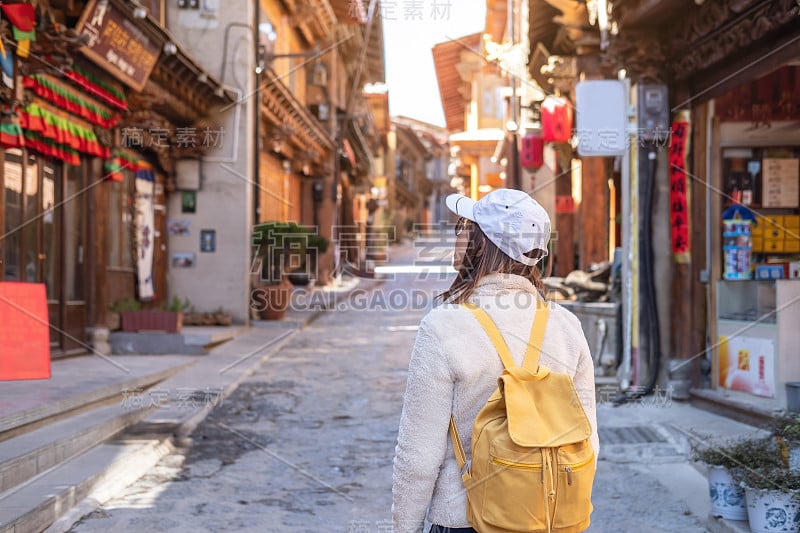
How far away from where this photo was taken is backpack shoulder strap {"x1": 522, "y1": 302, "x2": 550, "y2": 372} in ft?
8.13

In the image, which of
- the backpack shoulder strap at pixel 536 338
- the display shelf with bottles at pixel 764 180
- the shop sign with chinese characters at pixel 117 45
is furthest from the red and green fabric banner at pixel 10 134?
the backpack shoulder strap at pixel 536 338

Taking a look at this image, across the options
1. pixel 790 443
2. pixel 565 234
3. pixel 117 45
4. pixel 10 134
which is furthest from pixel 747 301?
pixel 565 234

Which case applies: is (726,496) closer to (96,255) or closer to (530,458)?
(530,458)

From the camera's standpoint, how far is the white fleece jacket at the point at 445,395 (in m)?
2.50

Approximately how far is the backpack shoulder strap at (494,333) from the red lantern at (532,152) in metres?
18.1

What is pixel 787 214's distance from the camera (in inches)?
369

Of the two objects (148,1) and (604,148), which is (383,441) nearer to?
(604,148)

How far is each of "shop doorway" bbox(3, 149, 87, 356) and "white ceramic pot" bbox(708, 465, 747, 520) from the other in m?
7.81

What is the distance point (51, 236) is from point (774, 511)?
9.32m

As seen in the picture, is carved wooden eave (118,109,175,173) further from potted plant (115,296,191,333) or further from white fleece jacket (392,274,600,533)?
white fleece jacket (392,274,600,533)

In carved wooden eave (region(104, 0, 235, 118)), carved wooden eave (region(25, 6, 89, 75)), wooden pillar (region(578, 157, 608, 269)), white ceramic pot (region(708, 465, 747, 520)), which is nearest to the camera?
white ceramic pot (region(708, 465, 747, 520))

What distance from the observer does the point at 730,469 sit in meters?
5.06

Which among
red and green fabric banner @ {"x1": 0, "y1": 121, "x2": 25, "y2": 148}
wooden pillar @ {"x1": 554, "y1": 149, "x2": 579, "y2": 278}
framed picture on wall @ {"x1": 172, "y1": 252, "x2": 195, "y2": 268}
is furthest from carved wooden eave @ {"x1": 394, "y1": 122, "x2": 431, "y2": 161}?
red and green fabric banner @ {"x1": 0, "y1": 121, "x2": 25, "y2": 148}

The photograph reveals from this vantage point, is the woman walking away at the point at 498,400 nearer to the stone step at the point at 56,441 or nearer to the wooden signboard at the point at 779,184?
the stone step at the point at 56,441
